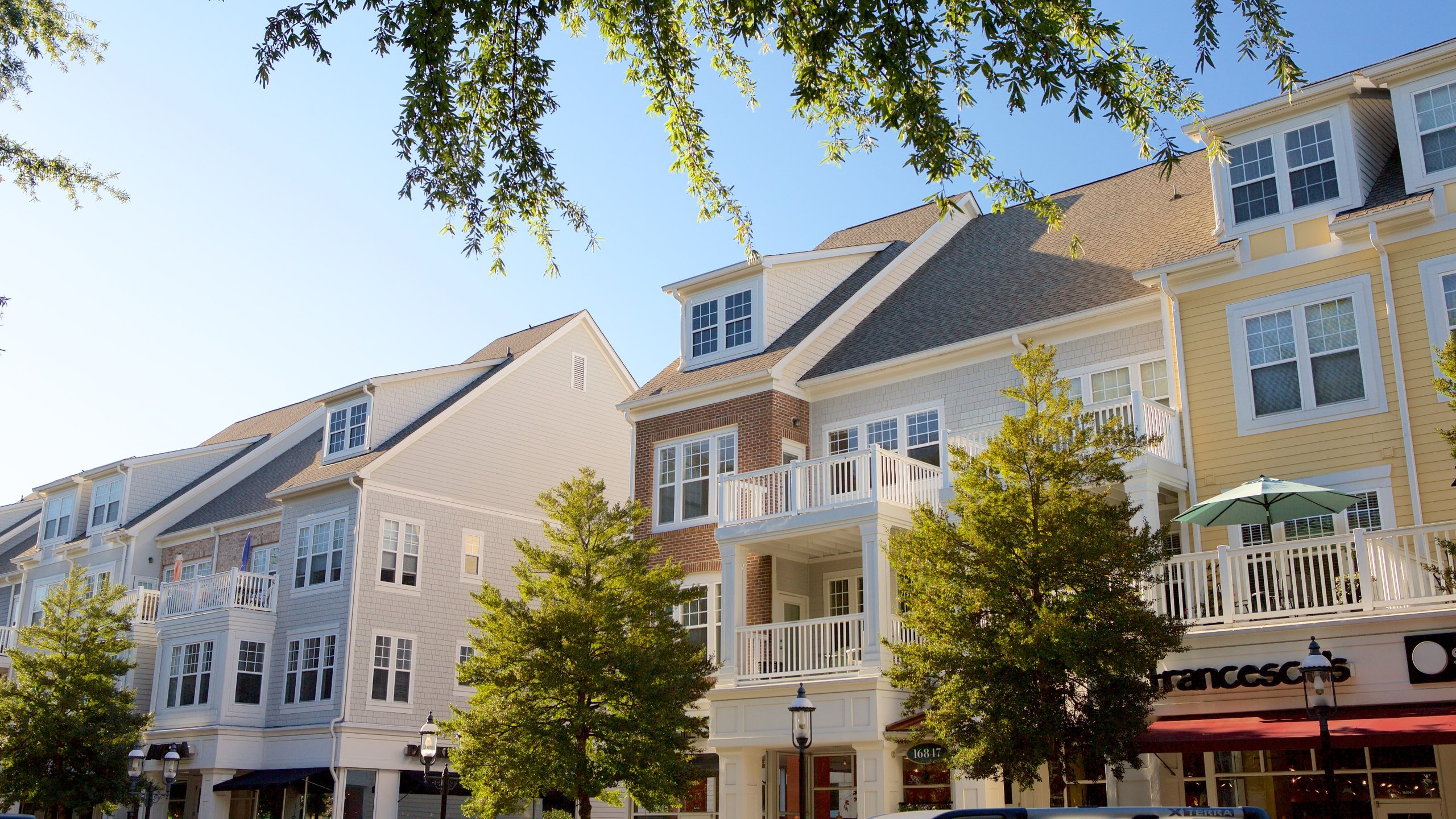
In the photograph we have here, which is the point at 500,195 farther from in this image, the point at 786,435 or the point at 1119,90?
the point at 786,435

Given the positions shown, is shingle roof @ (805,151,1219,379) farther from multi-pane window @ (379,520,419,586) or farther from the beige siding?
multi-pane window @ (379,520,419,586)

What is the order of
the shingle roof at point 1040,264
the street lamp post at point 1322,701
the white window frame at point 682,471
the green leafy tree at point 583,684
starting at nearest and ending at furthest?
the street lamp post at point 1322,701, the green leafy tree at point 583,684, the shingle roof at point 1040,264, the white window frame at point 682,471

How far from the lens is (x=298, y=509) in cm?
3300

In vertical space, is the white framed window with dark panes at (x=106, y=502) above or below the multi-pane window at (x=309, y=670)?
above

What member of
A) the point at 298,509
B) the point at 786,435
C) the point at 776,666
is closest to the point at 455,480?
the point at 298,509

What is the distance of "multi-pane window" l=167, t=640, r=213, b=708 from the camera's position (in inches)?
1262

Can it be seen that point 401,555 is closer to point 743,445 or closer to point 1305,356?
point 743,445

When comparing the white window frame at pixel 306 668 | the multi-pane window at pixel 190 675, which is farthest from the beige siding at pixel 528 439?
the multi-pane window at pixel 190 675

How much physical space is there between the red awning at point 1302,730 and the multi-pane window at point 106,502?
33.3 metres

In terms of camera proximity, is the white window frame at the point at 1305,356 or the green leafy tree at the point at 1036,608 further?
the white window frame at the point at 1305,356

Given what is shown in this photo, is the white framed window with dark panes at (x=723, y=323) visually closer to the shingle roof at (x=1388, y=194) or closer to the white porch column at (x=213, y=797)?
the shingle roof at (x=1388, y=194)

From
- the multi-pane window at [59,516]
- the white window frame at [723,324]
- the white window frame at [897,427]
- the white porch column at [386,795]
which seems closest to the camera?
the white window frame at [897,427]

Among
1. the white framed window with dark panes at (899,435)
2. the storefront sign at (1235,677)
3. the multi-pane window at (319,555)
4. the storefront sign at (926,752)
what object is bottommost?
the storefront sign at (926,752)

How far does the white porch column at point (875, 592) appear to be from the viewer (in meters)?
20.3
